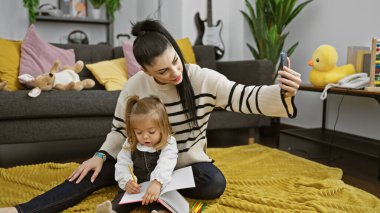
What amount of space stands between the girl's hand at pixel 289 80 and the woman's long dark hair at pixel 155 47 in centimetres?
32

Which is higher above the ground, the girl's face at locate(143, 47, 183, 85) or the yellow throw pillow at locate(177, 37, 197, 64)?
the yellow throw pillow at locate(177, 37, 197, 64)

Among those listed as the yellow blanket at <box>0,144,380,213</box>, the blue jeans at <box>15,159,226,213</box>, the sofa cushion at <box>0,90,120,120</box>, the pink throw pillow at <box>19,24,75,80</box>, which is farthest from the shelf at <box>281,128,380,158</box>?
the pink throw pillow at <box>19,24,75,80</box>

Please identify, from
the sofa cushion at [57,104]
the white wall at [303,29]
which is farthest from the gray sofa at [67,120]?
the white wall at [303,29]

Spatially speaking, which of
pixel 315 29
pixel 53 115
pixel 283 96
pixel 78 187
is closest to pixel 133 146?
pixel 78 187

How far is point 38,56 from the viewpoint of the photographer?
7.13 feet

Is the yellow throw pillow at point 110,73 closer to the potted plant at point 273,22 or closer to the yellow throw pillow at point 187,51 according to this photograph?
the yellow throw pillow at point 187,51

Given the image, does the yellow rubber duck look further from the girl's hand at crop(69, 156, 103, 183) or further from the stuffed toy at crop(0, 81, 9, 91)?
the stuffed toy at crop(0, 81, 9, 91)

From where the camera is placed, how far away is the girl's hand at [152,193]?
996mm

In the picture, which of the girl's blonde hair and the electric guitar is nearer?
the girl's blonde hair

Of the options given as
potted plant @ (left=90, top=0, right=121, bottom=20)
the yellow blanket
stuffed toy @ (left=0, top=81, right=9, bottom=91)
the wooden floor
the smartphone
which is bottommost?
the wooden floor

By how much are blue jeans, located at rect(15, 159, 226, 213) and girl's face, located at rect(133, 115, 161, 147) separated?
0.20 metres

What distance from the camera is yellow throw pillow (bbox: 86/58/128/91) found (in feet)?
7.35

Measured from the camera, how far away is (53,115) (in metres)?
1.83

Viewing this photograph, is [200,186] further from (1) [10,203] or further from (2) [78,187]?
(1) [10,203]
